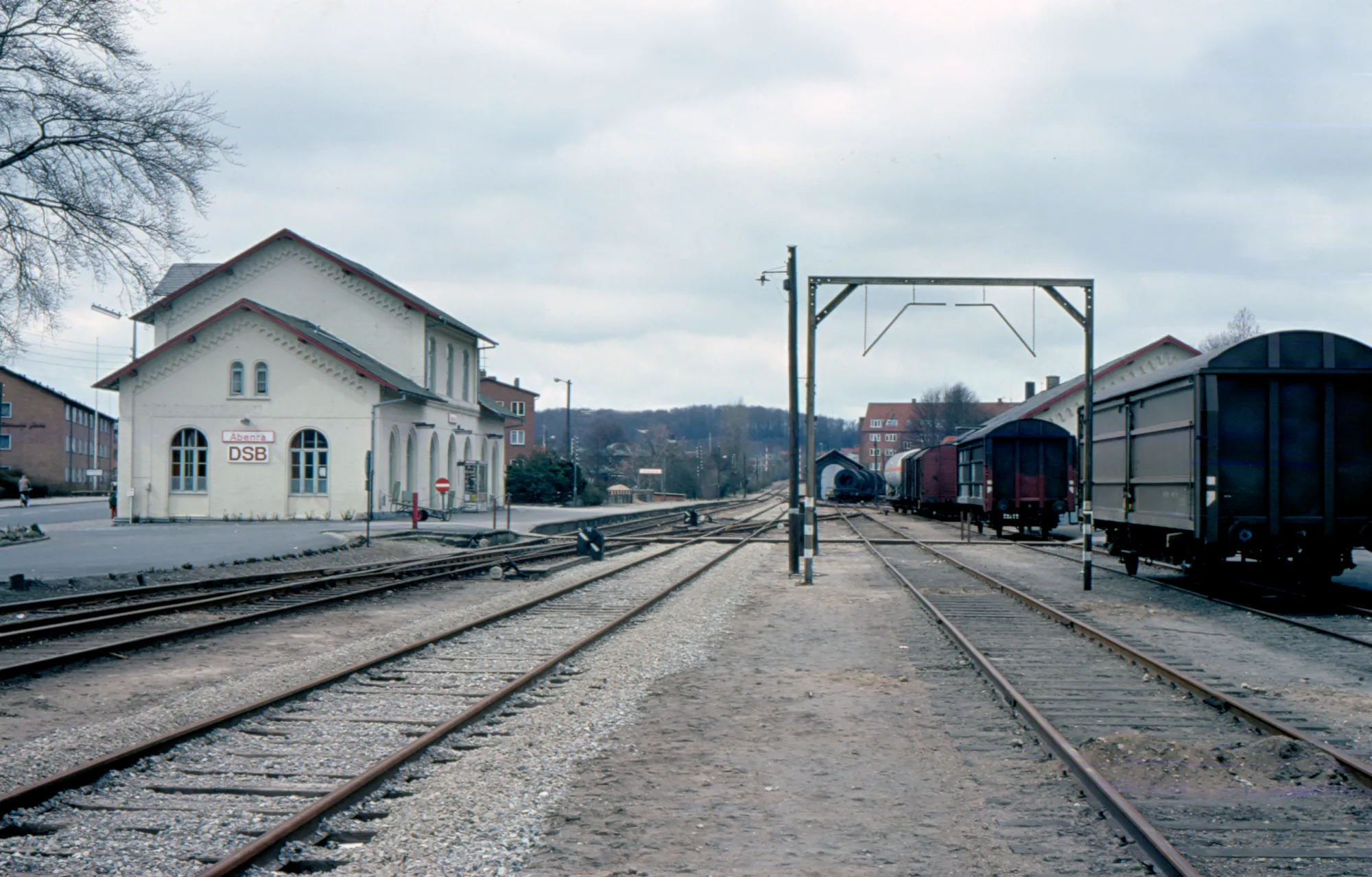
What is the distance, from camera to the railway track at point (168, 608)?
10250 millimetres

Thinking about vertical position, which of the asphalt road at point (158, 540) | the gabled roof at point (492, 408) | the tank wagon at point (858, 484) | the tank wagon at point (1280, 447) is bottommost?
the asphalt road at point (158, 540)

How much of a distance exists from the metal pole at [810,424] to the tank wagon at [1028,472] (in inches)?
518

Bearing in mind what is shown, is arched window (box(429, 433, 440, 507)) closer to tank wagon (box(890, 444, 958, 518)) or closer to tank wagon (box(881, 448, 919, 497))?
tank wagon (box(890, 444, 958, 518))

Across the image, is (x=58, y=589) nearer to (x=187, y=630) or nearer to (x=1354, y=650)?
(x=187, y=630)

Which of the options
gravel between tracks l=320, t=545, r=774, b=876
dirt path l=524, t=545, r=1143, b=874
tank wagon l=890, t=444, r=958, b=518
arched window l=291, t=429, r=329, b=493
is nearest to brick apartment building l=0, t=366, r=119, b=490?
arched window l=291, t=429, r=329, b=493

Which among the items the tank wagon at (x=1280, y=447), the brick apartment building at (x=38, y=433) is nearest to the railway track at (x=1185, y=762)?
the tank wagon at (x=1280, y=447)

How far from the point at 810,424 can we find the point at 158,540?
57.5ft

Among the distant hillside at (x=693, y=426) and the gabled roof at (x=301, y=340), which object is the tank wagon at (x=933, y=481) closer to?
the gabled roof at (x=301, y=340)

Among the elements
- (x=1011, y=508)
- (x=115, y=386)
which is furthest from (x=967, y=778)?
(x=115, y=386)

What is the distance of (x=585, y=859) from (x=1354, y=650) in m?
9.22

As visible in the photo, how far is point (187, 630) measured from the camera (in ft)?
36.6

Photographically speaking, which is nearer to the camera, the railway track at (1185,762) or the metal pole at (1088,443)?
the railway track at (1185,762)

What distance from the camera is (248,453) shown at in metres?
36.0

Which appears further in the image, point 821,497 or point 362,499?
point 821,497
